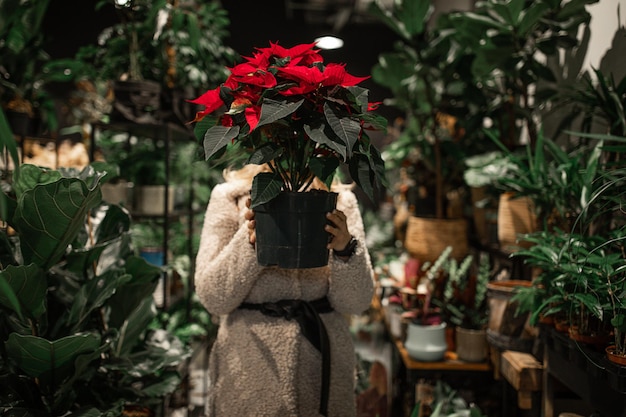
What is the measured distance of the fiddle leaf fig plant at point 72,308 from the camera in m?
1.30

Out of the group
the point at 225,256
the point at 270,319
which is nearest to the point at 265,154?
the point at 225,256

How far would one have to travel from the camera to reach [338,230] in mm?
1266

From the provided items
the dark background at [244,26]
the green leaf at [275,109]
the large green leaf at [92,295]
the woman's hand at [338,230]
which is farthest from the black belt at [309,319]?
the dark background at [244,26]

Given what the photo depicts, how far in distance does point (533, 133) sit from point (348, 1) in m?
2.73

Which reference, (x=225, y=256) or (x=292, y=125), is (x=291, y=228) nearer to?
(x=292, y=125)

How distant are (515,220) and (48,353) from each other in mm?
1794

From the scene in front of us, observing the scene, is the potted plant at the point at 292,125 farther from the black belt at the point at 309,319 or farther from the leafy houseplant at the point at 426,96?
the leafy houseplant at the point at 426,96

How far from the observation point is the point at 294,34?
4.56 metres

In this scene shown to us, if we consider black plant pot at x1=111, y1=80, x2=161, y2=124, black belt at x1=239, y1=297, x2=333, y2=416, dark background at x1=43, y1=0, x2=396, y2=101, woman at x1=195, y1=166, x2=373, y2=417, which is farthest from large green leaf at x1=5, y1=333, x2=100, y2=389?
dark background at x1=43, y1=0, x2=396, y2=101

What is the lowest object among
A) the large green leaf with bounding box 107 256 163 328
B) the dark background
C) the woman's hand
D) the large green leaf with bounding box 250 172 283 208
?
the large green leaf with bounding box 107 256 163 328

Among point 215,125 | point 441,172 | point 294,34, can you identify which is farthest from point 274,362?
point 294,34

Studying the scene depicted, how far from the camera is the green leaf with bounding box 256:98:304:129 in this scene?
989 millimetres

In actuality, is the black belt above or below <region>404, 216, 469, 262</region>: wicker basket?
below

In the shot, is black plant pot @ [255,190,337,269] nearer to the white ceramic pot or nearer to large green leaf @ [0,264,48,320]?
large green leaf @ [0,264,48,320]
